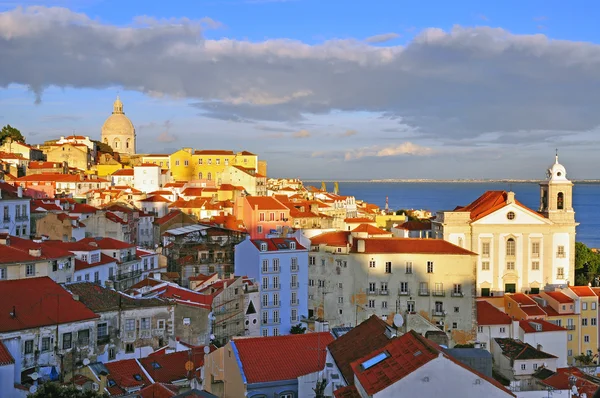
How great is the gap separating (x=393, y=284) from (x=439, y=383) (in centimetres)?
2812

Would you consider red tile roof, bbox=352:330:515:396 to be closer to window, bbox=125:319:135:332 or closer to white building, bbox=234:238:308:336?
window, bbox=125:319:135:332

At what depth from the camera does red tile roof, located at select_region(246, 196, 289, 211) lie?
59.8 m

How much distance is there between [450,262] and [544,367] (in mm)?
13029

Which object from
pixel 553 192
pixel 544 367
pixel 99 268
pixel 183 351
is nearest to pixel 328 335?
pixel 183 351

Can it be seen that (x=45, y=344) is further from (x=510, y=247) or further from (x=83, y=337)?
(x=510, y=247)

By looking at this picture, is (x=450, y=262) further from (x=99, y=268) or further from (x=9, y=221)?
(x=9, y=221)

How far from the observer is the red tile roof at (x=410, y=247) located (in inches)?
1624

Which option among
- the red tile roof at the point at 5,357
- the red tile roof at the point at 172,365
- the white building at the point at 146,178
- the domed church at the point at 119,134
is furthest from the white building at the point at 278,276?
the domed church at the point at 119,134

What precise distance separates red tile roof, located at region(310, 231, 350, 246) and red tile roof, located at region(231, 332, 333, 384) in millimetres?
22689

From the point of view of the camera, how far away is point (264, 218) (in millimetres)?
59312

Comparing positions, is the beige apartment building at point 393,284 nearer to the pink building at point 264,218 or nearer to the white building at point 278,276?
the white building at point 278,276

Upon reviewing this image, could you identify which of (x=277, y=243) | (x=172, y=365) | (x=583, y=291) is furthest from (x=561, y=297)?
(x=172, y=365)

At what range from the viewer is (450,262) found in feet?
135

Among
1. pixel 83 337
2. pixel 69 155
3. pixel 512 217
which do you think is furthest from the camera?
pixel 69 155
